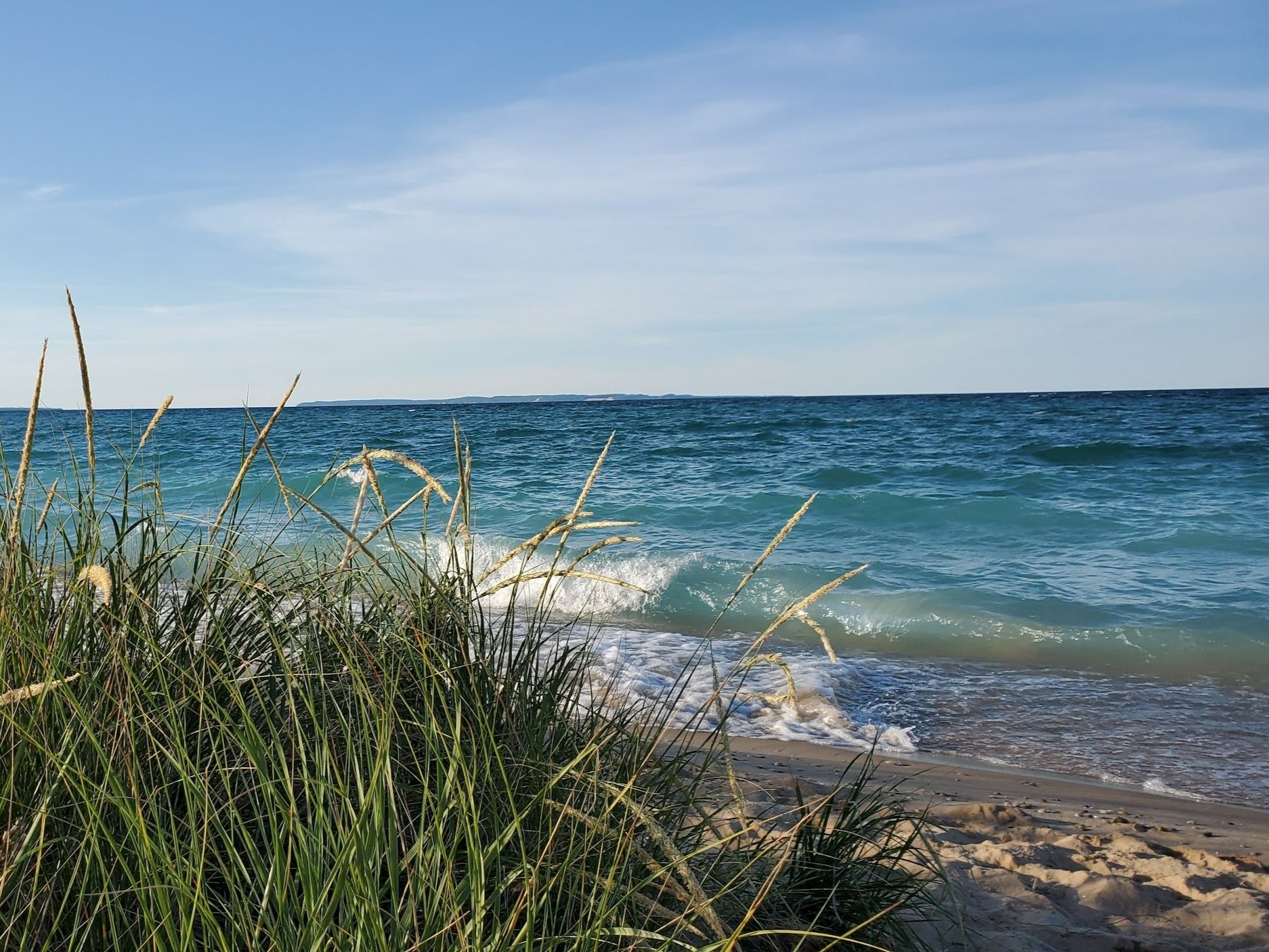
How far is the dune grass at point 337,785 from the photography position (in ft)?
4.33

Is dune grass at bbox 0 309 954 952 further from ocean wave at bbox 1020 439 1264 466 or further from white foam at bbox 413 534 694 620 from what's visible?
ocean wave at bbox 1020 439 1264 466

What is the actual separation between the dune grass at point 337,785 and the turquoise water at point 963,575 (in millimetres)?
348

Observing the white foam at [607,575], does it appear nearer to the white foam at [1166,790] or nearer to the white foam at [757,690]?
the white foam at [757,690]

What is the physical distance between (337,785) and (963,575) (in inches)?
373

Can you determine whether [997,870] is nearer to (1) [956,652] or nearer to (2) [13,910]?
(2) [13,910]

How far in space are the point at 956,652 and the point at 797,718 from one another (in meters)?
2.46

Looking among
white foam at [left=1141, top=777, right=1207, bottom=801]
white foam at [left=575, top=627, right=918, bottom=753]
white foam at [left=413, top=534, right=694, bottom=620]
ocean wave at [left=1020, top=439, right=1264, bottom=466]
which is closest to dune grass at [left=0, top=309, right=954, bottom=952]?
white foam at [left=575, top=627, right=918, bottom=753]

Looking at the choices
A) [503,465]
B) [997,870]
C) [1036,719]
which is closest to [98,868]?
[997,870]

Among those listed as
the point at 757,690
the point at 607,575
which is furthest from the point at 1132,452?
the point at 757,690

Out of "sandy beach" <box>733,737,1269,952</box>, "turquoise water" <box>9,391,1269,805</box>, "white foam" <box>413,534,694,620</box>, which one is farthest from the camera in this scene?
"white foam" <box>413,534,694,620</box>

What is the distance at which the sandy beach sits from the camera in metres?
3.05

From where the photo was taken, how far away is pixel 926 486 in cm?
1636

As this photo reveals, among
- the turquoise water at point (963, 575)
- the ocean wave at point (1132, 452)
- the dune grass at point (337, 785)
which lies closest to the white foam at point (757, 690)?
the turquoise water at point (963, 575)

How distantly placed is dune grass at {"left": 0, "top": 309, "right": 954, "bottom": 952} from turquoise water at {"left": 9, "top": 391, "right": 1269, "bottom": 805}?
0.35m
